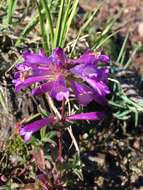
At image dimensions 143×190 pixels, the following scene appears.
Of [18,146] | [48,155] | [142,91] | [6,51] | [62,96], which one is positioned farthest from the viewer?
[142,91]

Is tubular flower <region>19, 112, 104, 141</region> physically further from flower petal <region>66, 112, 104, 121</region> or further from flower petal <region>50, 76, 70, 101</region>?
flower petal <region>50, 76, 70, 101</region>

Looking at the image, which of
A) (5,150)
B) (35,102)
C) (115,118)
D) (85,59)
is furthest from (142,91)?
(85,59)

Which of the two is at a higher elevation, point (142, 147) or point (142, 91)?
point (142, 91)

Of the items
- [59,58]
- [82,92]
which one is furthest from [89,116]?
[59,58]

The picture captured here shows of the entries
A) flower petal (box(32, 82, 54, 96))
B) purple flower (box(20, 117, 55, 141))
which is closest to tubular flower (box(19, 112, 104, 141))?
purple flower (box(20, 117, 55, 141))


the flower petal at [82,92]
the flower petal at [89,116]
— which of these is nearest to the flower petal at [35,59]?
the flower petal at [82,92]

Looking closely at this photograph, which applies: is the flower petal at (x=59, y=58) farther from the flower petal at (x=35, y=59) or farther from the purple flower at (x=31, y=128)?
the purple flower at (x=31, y=128)

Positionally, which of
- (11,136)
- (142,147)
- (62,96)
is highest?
(62,96)

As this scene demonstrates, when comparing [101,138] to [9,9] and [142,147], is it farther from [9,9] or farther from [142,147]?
[9,9]
